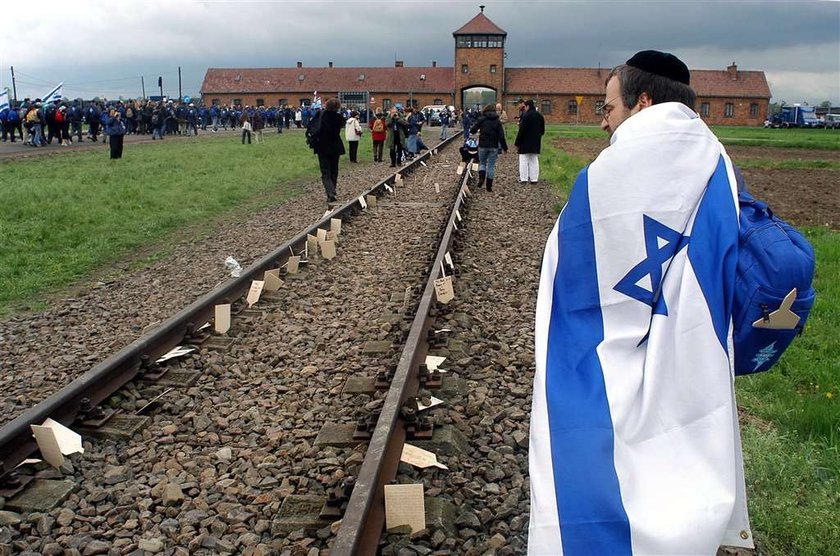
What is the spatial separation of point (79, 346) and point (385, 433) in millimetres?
3390

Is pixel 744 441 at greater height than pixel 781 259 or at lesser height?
lesser

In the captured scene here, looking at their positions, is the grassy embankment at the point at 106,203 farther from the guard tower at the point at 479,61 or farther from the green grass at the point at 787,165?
the guard tower at the point at 479,61

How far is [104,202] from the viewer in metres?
13.8

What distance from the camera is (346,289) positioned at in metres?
7.67

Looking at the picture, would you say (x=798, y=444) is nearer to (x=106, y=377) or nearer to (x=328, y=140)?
(x=106, y=377)

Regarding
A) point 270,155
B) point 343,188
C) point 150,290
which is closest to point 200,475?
point 150,290

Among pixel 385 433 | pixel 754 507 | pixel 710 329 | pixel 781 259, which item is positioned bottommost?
pixel 754 507

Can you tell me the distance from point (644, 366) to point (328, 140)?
1293 cm

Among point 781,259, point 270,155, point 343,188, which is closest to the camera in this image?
point 781,259

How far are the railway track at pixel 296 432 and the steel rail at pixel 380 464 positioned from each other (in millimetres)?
10

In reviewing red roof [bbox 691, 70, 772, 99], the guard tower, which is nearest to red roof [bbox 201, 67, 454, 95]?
the guard tower

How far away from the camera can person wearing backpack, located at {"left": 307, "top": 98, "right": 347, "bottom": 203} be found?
14.1 metres

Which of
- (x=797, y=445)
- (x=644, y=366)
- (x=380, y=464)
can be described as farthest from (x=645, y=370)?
(x=797, y=445)

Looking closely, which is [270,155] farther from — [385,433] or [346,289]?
[385,433]
